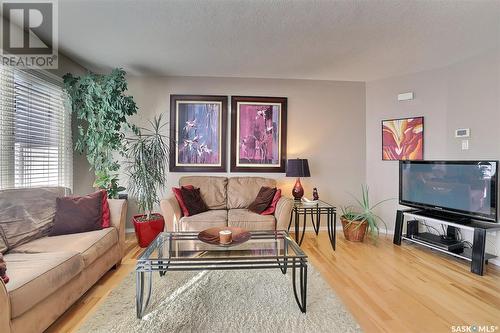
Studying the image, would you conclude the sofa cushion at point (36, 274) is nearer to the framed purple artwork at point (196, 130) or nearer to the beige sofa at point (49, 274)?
the beige sofa at point (49, 274)

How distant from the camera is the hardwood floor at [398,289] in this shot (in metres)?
1.67

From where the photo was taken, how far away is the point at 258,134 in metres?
3.71

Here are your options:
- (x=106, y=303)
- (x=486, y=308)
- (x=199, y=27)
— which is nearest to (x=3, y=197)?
(x=106, y=303)

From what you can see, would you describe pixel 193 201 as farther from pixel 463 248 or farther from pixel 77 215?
pixel 463 248

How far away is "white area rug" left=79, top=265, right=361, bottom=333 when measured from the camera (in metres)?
1.56

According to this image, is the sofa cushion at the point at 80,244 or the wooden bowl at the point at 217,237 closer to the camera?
the sofa cushion at the point at 80,244

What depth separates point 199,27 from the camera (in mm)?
2316

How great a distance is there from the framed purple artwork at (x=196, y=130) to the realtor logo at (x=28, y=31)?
1544mm

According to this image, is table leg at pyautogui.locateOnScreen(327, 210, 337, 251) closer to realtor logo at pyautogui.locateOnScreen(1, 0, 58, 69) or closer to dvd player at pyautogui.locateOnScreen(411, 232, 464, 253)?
dvd player at pyautogui.locateOnScreen(411, 232, 464, 253)

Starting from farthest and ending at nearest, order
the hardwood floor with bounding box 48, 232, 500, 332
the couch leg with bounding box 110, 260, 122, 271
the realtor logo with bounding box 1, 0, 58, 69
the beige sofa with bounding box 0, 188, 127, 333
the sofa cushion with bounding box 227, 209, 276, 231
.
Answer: the sofa cushion with bounding box 227, 209, 276, 231 < the couch leg with bounding box 110, 260, 122, 271 < the realtor logo with bounding box 1, 0, 58, 69 < the hardwood floor with bounding box 48, 232, 500, 332 < the beige sofa with bounding box 0, 188, 127, 333

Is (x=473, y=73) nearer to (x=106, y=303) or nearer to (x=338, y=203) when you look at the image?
(x=338, y=203)

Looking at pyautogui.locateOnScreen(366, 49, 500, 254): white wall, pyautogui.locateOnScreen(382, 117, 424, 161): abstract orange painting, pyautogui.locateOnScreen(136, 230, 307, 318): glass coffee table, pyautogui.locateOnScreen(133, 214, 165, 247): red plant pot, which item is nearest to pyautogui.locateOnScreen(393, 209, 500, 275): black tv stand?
pyautogui.locateOnScreen(366, 49, 500, 254): white wall

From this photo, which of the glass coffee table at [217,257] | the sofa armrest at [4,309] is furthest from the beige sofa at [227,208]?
the sofa armrest at [4,309]

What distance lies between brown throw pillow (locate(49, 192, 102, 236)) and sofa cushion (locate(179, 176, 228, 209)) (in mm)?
1232
